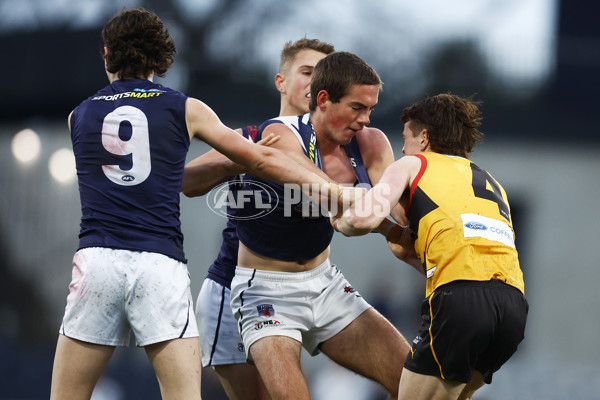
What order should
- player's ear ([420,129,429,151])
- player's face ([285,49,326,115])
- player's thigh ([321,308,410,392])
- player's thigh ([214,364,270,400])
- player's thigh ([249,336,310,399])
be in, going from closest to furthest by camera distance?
player's thigh ([249,336,310,399]) → player's ear ([420,129,429,151]) → player's thigh ([321,308,410,392]) → player's thigh ([214,364,270,400]) → player's face ([285,49,326,115])

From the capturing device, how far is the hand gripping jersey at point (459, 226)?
4.09 metres

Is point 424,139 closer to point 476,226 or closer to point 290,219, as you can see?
point 476,226

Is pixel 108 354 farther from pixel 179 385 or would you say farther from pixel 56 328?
pixel 56 328

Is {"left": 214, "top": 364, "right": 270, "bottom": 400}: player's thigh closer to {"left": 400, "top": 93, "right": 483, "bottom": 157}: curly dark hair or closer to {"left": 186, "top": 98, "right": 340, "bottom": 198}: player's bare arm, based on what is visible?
{"left": 186, "top": 98, "right": 340, "bottom": 198}: player's bare arm

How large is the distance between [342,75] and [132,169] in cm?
140

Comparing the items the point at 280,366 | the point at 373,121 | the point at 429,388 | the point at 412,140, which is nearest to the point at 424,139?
the point at 412,140

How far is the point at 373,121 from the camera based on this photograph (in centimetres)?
1382

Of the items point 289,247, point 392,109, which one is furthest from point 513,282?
point 392,109

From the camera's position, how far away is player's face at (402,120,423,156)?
4.60 metres

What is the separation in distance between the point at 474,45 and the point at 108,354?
38.1 ft

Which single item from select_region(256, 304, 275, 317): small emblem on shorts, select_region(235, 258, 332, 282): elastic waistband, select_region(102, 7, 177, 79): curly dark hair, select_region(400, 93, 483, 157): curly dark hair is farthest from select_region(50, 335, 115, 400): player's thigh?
select_region(400, 93, 483, 157): curly dark hair

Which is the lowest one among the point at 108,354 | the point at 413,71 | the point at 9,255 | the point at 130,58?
the point at 9,255

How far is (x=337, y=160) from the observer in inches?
198

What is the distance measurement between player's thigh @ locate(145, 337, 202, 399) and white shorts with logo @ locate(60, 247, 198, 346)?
2.1 inches
